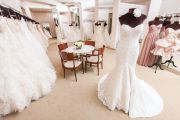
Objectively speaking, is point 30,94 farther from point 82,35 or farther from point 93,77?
point 82,35

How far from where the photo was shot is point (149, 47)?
342 cm

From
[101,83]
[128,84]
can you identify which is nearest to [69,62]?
[101,83]

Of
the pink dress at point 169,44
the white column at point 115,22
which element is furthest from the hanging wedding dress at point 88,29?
the pink dress at point 169,44

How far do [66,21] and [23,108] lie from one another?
9.20 m

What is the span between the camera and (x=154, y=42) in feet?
11.0

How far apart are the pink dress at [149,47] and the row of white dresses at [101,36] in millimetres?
2580

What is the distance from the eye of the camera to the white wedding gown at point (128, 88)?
1.75m

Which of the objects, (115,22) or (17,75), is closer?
(17,75)

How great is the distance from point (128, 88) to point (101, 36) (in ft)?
14.9

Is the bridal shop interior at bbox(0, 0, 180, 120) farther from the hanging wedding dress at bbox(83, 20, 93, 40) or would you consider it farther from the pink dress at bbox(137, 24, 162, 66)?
the hanging wedding dress at bbox(83, 20, 93, 40)

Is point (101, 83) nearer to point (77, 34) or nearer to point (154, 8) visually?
point (154, 8)

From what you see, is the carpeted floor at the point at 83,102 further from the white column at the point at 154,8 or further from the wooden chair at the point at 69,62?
the white column at the point at 154,8

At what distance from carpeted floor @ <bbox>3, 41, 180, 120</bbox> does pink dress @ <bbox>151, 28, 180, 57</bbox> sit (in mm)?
647

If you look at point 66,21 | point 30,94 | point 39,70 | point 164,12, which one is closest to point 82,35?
point 66,21
